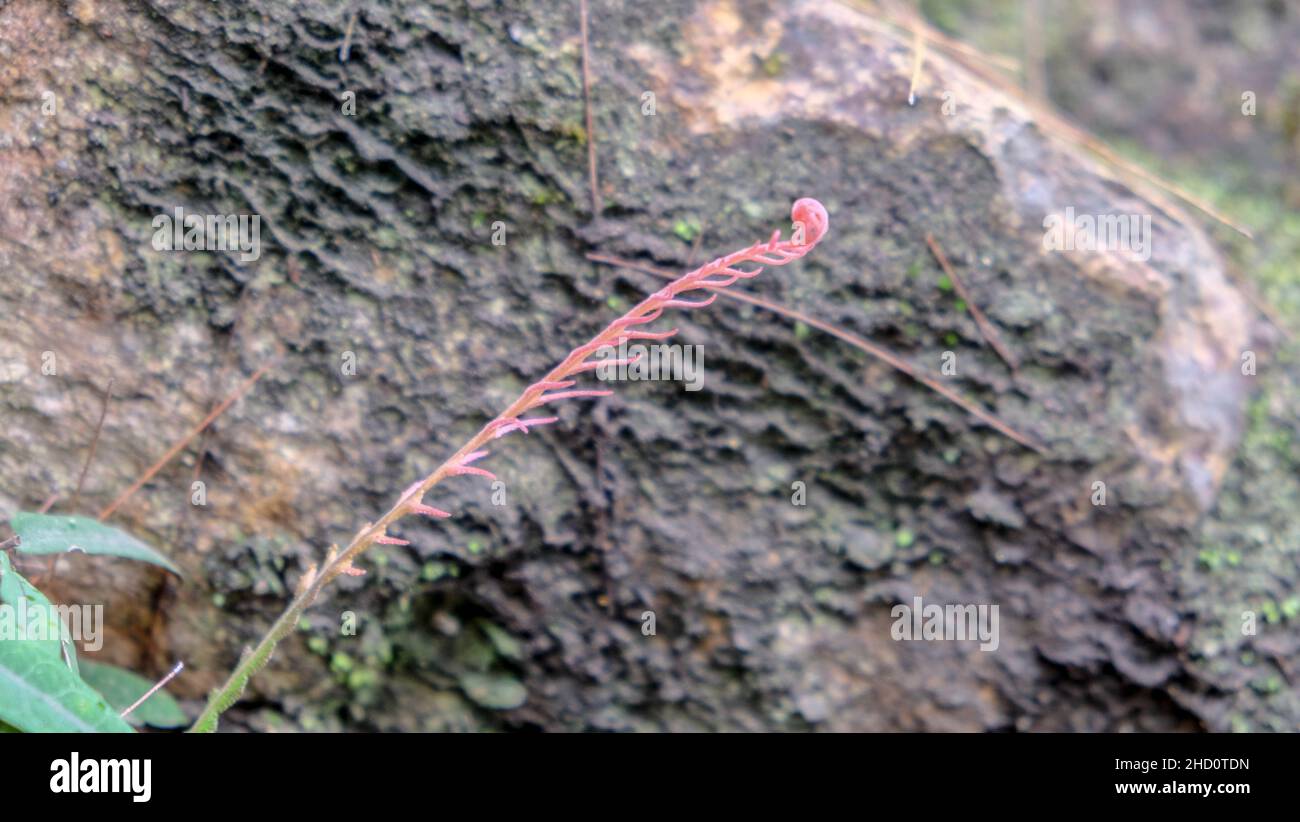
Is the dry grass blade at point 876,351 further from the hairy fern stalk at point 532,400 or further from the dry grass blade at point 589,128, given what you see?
the hairy fern stalk at point 532,400

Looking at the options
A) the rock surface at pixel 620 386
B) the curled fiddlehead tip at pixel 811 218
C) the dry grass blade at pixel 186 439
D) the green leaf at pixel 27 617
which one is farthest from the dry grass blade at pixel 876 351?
the green leaf at pixel 27 617

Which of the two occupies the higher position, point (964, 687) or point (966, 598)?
point (966, 598)

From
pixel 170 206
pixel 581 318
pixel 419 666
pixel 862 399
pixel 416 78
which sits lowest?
pixel 419 666

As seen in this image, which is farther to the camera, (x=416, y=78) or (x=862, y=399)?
(x=862, y=399)

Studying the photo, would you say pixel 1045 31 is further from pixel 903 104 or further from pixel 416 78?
pixel 416 78

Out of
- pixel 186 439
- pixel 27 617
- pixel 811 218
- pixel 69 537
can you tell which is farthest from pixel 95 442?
pixel 811 218

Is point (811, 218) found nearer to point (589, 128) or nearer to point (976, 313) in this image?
point (589, 128)
